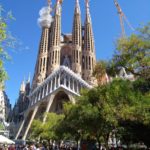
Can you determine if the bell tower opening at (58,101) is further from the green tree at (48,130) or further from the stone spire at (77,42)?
the green tree at (48,130)

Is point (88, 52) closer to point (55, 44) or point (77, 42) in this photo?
point (77, 42)

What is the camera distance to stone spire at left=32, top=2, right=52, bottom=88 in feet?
261

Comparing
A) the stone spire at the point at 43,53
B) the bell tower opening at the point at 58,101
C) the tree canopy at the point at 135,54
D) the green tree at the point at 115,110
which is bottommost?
the green tree at the point at 115,110

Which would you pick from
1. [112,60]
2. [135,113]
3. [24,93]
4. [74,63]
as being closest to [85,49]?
[74,63]

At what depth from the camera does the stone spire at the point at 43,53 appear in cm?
7943

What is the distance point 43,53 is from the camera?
83.0m

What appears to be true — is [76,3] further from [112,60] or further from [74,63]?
[112,60]

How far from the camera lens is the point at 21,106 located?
98938 millimetres

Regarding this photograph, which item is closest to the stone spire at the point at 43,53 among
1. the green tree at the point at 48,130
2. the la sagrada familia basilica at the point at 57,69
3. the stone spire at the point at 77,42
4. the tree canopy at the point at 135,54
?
the la sagrada familia basilica at the point at 57,69

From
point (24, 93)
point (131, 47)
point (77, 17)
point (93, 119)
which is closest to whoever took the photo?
point (93, 119)

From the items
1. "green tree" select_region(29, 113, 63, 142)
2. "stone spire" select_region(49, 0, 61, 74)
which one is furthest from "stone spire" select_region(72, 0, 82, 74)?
"green tree" select_region(29, 113, 63, 142)

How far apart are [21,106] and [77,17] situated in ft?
121

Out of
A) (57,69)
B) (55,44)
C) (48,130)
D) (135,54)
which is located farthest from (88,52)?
(135,54)

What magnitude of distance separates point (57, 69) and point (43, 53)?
1587cm
